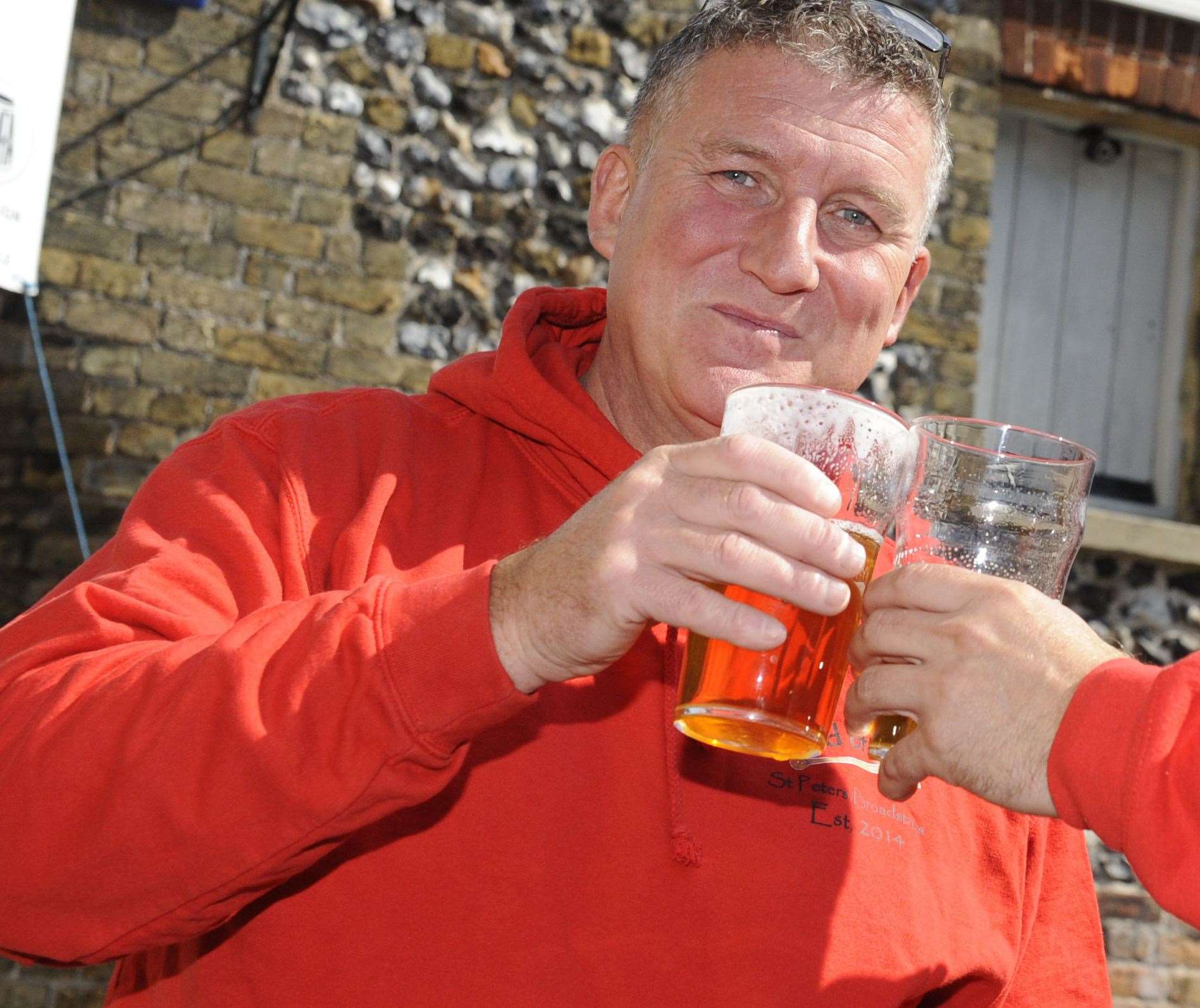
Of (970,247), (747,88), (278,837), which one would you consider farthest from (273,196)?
(278,837)

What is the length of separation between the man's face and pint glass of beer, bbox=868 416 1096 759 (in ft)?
1.47

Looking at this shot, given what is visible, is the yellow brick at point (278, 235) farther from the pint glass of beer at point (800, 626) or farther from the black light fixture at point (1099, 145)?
the pint glass of beer at point (800, 626)

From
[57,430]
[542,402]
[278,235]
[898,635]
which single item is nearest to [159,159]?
[278,235]

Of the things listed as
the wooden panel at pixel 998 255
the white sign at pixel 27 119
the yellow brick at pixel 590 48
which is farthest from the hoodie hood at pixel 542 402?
the wooden panel at pixel 998 255

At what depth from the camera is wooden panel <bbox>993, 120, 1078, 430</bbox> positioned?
15.6ft

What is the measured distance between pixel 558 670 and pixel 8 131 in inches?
96.5

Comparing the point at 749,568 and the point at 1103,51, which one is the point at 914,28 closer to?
the point at 749,568

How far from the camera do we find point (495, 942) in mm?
1257

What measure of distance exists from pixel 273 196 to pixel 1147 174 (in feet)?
10.0

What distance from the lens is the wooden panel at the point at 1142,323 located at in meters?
4.80

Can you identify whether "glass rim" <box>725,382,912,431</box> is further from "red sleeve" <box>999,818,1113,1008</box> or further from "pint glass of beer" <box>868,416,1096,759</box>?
"red sleeve" <box>999,818,1113,1008</box>

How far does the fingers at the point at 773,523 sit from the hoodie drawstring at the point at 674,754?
39 cm

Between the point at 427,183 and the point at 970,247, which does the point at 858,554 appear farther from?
the point at 970,247

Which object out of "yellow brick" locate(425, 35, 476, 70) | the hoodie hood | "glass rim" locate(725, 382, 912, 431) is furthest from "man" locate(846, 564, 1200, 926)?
"yellow brick" locate(425, 35, 476, 70)
